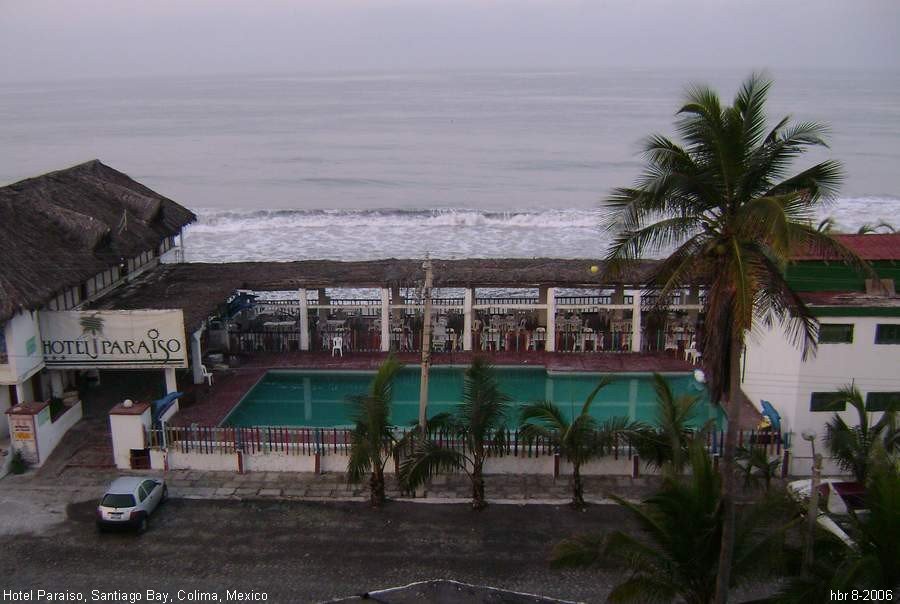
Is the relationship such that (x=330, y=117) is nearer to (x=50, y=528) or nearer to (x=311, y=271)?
(x=311, y=271)

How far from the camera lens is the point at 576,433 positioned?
1627 centimetres

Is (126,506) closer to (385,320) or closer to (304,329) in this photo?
(304,329)

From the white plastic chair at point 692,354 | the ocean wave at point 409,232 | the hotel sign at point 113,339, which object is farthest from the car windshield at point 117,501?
the ocean wave at point 409,232

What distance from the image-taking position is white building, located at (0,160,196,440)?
1940 centimetres

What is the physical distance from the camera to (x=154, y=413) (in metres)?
20.3

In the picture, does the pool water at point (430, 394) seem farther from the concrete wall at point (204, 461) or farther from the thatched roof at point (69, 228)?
the thatched roof at point (69, 228)

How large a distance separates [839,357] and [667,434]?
5691mm

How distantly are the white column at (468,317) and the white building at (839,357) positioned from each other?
30.1 feet

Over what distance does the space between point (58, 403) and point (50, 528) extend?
5.40 metres

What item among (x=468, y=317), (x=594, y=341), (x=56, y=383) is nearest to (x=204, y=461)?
(x=56, y=383)

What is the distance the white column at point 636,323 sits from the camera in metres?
25.7

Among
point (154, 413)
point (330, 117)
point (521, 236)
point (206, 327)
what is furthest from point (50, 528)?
point (330, 117)

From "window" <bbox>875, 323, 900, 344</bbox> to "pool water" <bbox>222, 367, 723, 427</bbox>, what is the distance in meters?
4.48

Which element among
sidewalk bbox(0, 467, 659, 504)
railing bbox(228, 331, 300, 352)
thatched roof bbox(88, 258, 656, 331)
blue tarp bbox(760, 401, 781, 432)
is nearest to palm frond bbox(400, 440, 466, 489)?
sidewalk bbox(0, 467, 659, 504)
